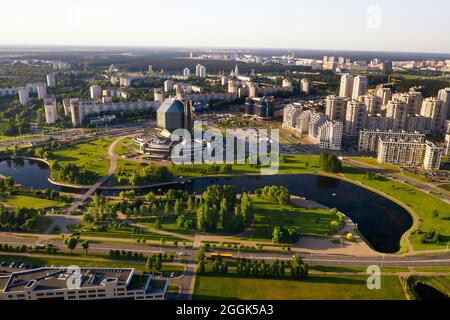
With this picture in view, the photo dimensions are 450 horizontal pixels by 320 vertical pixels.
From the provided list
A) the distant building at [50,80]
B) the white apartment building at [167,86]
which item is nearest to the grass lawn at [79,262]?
the white apartment building at [167,86]

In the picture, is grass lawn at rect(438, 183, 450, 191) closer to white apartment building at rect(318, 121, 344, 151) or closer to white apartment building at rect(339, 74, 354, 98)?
white apartment building at rect(318, 121, 344, 151)

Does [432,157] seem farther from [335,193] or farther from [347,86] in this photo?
[347,86]

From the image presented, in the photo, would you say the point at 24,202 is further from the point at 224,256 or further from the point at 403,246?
the point at 403,246

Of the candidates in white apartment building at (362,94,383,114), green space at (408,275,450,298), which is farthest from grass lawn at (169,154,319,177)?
green space at (408,275,450,298)

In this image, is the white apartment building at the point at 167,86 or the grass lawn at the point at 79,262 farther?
the white apartment building at the point at 167,86

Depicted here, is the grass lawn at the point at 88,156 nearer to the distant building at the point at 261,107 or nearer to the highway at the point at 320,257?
the highway at the point at 320,257
